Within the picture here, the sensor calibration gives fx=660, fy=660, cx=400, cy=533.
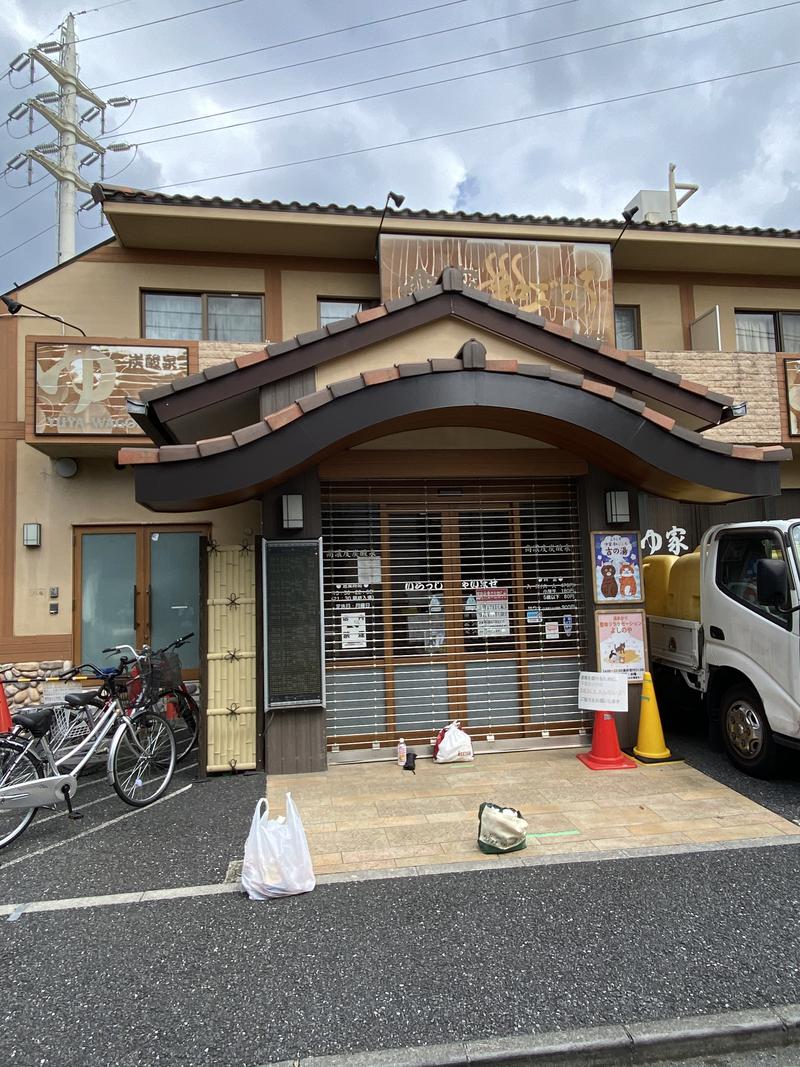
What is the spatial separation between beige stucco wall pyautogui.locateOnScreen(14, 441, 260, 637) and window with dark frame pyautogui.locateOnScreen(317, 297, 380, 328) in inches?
143

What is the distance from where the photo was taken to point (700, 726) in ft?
26.3

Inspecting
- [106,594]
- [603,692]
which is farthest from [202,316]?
[603,692]

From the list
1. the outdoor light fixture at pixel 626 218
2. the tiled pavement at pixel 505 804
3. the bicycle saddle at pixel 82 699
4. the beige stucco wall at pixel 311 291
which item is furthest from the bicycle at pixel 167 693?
the outdoor light fixture at pixel 626 218

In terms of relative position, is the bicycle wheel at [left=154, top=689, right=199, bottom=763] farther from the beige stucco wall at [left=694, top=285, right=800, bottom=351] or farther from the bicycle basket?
the beige stucco wall at [left=694, top=285, right=800, bottom=351]

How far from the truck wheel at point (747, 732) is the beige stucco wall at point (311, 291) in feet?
24.4

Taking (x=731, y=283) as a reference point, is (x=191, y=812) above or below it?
below

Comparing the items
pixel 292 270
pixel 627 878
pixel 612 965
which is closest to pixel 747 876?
pixel 627 878

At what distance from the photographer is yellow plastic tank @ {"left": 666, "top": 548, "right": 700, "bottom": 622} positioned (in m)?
7.21

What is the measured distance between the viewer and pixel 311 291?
10.1m

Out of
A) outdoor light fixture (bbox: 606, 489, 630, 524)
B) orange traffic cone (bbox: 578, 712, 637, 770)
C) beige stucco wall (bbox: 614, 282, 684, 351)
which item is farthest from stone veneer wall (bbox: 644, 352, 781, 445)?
orange traffic cone (bbox: 578, 712, 637, 770)

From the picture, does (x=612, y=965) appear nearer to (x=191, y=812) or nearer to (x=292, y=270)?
(x=191, y=812)

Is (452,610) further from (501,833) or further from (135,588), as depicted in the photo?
(135,588)

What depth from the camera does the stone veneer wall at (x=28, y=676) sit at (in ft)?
28.4

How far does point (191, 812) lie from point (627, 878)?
347 centimetres
